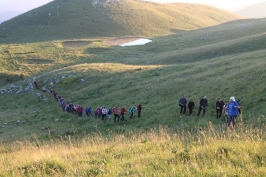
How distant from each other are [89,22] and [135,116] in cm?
11270

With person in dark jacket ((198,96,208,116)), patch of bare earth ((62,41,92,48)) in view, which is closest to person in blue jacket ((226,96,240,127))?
person in dark jacket ((198,96,208,116))

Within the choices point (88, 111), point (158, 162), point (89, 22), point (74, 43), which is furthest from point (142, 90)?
point (89, 22)

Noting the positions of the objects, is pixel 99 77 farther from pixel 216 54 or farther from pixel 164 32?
pixel 164 32

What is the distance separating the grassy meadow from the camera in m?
6.76

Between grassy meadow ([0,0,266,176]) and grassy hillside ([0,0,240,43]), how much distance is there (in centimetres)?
2712

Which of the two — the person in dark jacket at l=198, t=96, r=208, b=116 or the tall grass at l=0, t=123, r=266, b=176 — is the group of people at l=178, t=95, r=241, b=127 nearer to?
the person in dark jacket at l=198, t=96, r=208, b=116

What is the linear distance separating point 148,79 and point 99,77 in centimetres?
1110

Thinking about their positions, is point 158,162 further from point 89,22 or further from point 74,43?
point 89,22

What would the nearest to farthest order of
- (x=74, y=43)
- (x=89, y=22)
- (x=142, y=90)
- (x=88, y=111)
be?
(x=88, y=111) < (x=142, y=90) < (x=74, y=43) < (x=89, y=22)

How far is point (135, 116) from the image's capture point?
26344 millimetres

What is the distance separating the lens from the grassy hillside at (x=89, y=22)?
11906cm

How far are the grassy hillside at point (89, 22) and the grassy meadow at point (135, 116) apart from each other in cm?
2712

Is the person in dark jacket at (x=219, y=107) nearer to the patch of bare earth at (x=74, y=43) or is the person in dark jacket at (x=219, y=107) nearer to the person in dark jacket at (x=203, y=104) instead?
the person in dark jacket at (x=203, y=104)

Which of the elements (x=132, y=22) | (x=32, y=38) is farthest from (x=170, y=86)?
(x=132, y=22)
